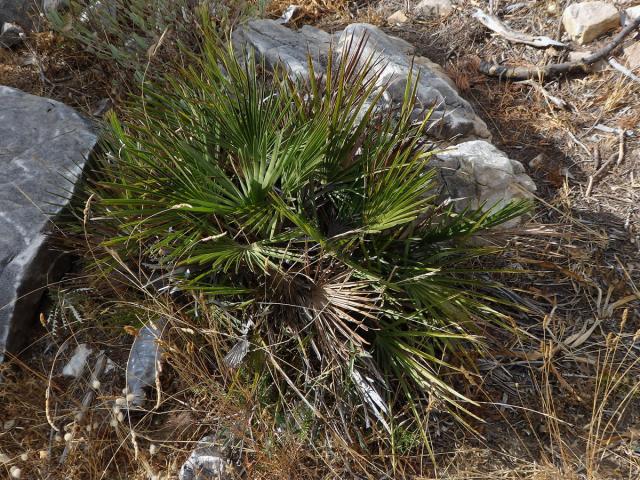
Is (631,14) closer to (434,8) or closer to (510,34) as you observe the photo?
(510,34)

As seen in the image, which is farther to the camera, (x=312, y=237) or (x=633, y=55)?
(x=633, y=55)

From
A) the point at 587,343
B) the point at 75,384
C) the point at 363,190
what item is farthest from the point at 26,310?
the point at 587,343

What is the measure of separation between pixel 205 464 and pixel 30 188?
1.58 m

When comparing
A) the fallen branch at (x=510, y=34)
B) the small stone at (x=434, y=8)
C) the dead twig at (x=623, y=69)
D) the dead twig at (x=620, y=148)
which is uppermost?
the dead twig at (x=623, y=69)

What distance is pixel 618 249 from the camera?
2.92 m

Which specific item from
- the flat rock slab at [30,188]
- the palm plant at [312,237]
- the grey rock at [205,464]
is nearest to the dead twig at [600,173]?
the palm plant at [312,237]

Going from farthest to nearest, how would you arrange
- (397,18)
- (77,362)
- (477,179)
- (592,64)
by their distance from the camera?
1. (397,18)
2. (592,64)
3. (477,179)
4. (77,362)

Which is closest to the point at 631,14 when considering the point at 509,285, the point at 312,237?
the point at 509,285

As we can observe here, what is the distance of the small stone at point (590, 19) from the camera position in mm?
3684

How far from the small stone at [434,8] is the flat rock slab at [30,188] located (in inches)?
95.9

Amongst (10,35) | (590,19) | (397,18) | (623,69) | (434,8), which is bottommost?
(10,35)

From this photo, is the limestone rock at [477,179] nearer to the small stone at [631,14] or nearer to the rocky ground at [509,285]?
the rocky ground at [509,285]

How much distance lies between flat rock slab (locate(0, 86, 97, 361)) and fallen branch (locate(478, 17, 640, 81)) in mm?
2420

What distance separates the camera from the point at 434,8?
4.32m
